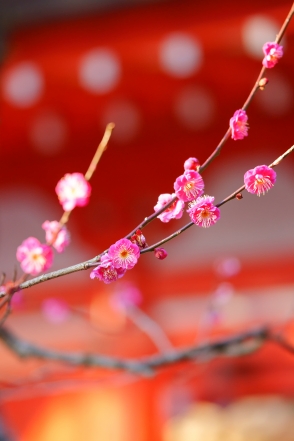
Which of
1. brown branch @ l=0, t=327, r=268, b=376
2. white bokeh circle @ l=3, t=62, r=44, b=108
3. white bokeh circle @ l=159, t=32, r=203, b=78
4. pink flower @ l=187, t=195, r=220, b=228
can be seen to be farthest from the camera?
white bokeh circle @ l=3, t=62, r=44, b=108

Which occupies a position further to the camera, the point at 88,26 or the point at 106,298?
the point at 106,298

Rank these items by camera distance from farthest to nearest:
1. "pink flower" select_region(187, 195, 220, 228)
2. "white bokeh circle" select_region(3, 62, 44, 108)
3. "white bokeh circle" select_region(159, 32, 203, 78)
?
"white bokeh circle" select_region(3, 62, 44, 108) → "white bokeh circle" select_region(159, 32, 203, 78) → "pink flower" select_region(187, 195, 220, 228)

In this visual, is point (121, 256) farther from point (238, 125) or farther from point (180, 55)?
point (180, 55)

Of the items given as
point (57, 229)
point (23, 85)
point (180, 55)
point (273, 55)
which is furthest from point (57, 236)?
point (23, 85)

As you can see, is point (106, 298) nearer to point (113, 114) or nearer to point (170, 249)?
point (170, 249)

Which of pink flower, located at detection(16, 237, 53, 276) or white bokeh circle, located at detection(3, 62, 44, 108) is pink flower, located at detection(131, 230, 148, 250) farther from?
white bokeh circle, located at detection(3, 62, 44, 108)

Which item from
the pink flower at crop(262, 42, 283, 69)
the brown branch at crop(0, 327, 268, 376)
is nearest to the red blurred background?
the brown branch at crop(0, 327, 268, 376)

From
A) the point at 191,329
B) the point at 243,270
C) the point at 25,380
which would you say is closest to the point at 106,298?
the point at 191,329
